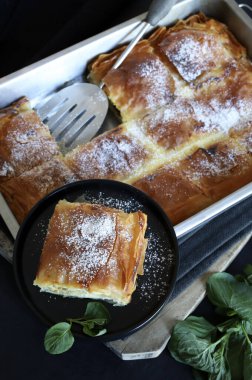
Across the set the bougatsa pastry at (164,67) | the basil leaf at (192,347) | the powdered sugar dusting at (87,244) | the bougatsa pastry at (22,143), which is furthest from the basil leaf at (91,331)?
the bougatsa pastry at (164,67)

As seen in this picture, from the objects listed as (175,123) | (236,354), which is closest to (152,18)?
(175,123)

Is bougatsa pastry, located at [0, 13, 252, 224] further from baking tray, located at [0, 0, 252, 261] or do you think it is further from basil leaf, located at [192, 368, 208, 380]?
basil leaf, located at [192, 368, 208, 380]

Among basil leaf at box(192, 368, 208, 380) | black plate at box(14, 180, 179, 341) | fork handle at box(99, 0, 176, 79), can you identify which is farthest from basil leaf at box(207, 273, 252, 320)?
fork handle at box(99, 0, 176, 79)

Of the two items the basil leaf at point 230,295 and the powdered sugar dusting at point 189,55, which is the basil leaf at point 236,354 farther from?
the powdered sugar dusting at point 189,55

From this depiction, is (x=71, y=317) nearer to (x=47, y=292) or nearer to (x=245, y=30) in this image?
(x=47, y=292)

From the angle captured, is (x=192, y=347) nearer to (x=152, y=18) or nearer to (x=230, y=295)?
(x=230, y=295)

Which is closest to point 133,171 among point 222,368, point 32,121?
point 32,121
